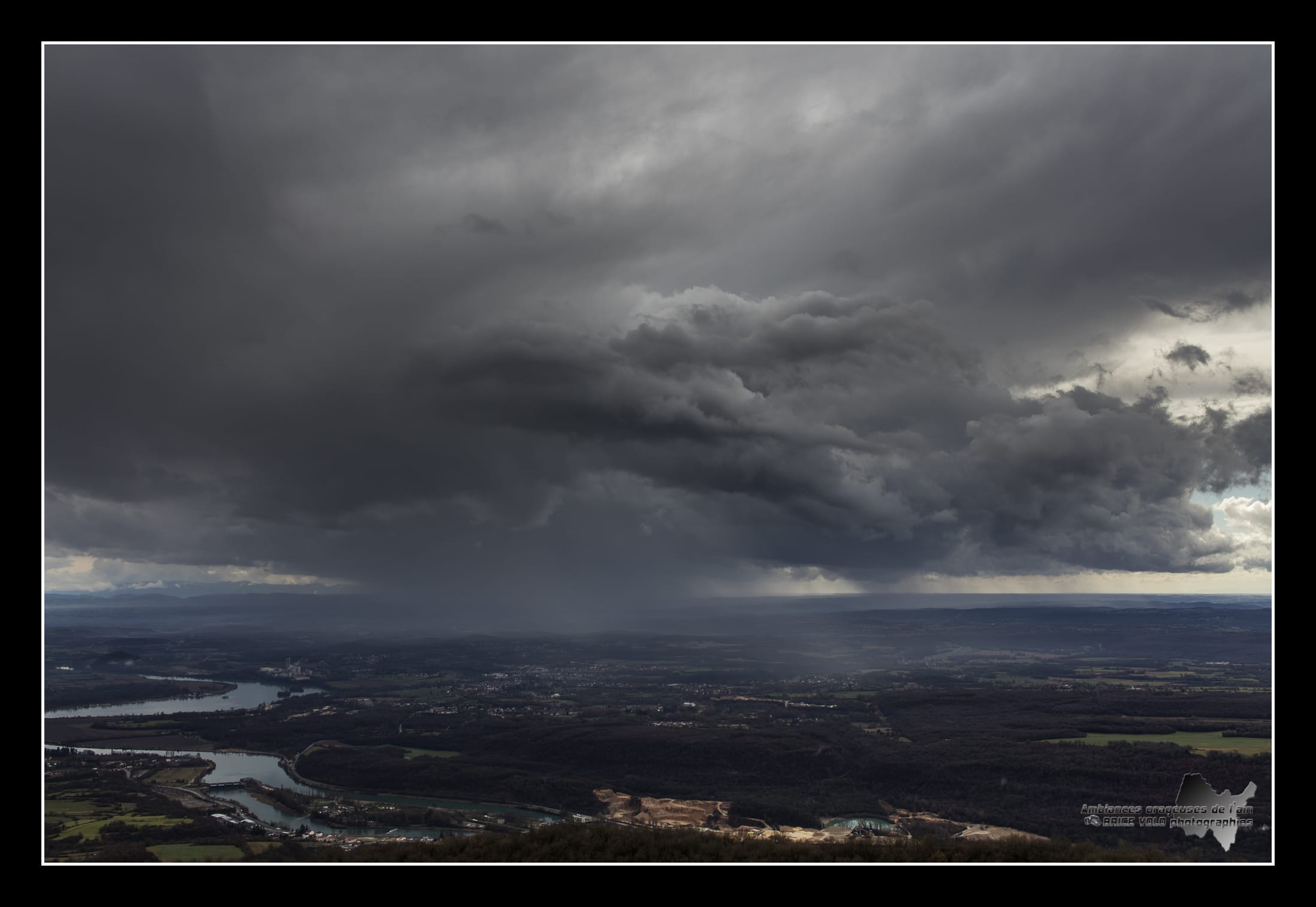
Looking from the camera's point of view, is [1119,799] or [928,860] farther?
[1119,799]

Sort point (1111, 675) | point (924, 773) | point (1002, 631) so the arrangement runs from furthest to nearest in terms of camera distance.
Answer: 1. point (1002, 631)
2. point (1111, 675)
3. point (924, 773)

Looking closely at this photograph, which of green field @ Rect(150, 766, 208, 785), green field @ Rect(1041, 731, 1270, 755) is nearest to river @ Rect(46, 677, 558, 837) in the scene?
green field @ Rect(150, 766, 208, 785)

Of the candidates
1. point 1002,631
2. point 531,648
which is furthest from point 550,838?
point 1002,631

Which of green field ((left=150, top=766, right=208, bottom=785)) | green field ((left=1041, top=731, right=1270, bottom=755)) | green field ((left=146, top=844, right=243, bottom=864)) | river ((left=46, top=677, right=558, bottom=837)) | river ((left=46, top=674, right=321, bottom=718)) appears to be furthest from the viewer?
river ((left=46, top=674, right=321, bottom=718))

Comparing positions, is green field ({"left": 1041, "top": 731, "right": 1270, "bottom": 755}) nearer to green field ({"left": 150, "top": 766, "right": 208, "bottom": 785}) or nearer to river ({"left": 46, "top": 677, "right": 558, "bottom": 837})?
river ({"left": 46, "top": 677, "right": 558, "bottom": 837})

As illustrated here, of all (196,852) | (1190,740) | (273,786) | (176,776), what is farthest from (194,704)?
(1190,740)

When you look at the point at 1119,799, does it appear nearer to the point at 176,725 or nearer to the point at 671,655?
the point at 176,725
